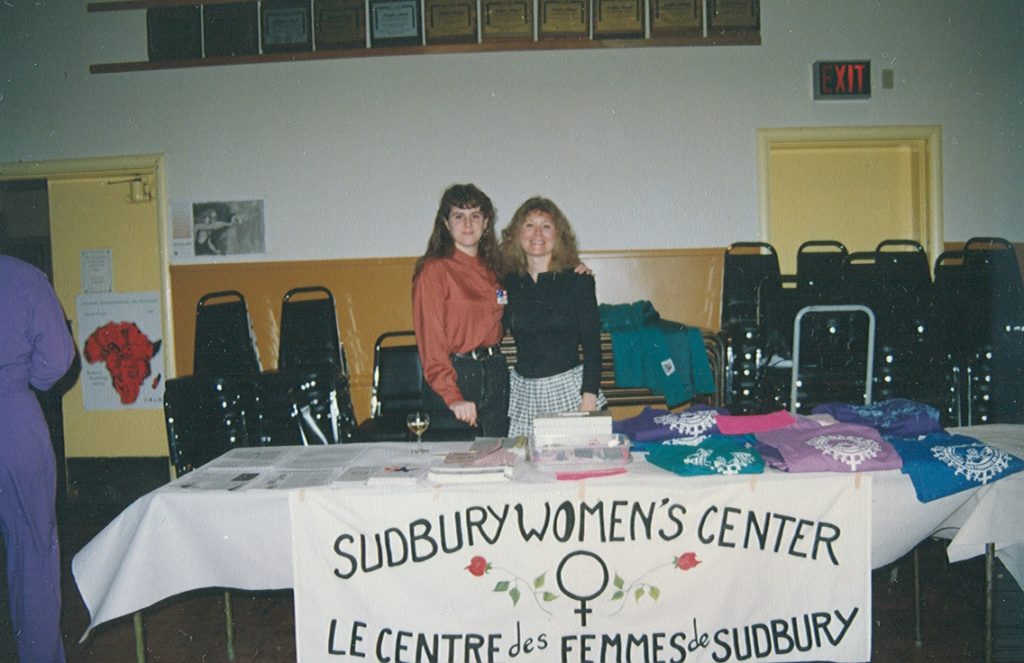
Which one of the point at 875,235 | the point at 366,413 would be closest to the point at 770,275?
the point at 875,235

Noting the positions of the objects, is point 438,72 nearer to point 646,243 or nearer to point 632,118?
point 632,118

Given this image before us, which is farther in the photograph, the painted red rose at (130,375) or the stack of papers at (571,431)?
the painted red rose at (130,375)

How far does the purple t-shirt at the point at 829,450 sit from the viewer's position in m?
1.76

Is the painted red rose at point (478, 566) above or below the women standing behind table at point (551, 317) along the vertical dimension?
below

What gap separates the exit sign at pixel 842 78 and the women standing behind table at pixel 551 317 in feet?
10.6

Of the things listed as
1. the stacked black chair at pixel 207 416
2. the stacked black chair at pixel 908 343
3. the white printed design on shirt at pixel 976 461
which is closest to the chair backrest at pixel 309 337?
the stacked black chair at pixel 207 416

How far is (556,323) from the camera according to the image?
261 centimetres

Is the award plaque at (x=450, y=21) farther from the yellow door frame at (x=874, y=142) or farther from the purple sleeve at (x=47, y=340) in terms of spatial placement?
the purple sleeve at (x=47, y=340)

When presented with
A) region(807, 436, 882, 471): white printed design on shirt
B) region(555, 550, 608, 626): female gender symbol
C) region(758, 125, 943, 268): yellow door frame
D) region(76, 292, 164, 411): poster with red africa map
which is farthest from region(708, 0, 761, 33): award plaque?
region(76, 292, 164, 411): poster with red africa map

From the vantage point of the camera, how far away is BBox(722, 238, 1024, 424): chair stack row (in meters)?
3.90

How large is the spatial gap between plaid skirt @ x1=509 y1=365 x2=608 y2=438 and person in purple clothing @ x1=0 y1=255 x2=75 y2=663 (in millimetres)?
1519

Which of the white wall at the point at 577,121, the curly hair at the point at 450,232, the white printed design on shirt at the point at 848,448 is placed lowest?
the white printed design on shirt at the point at 848,448

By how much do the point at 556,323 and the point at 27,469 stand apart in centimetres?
176

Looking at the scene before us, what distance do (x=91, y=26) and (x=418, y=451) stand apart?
4.81m
